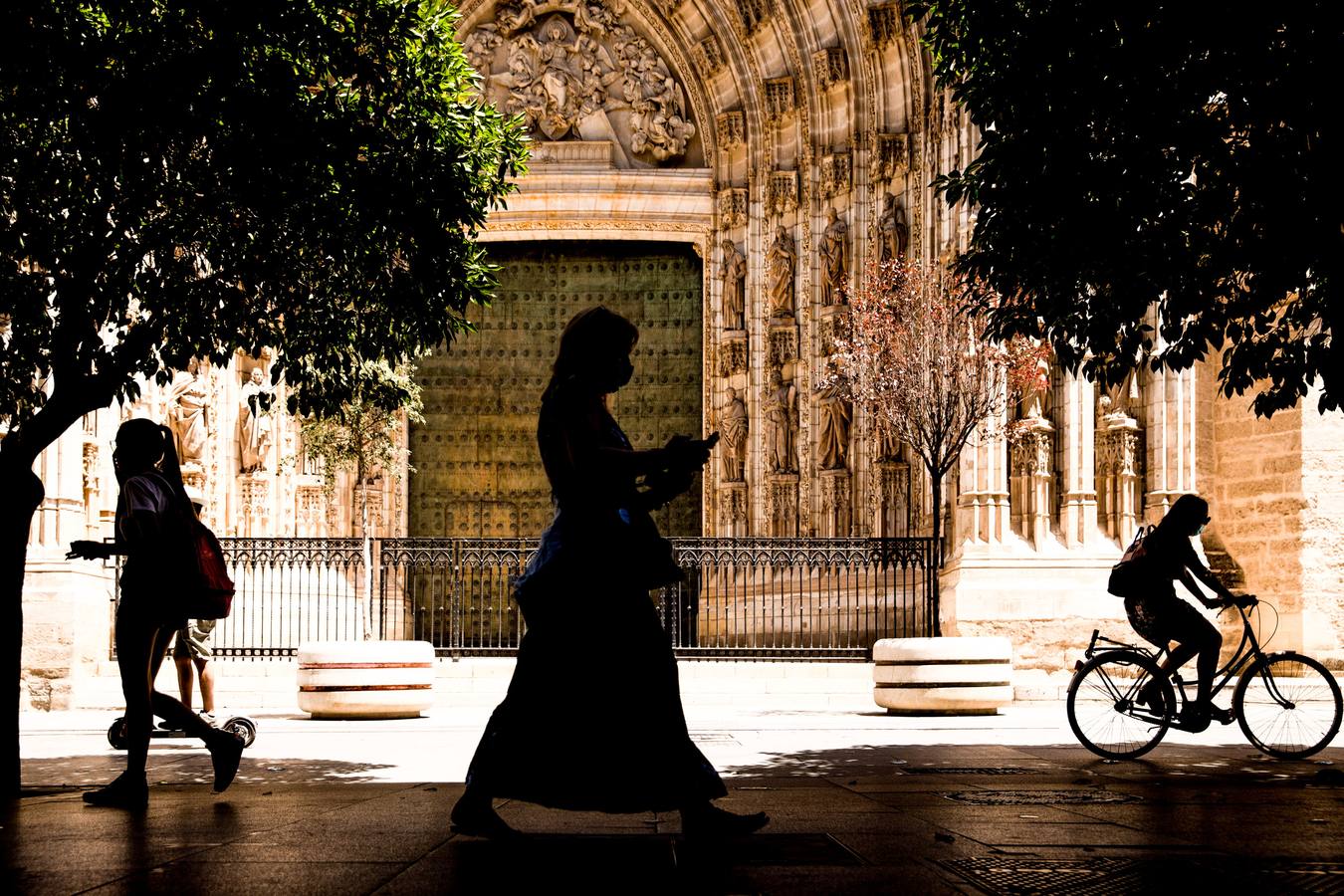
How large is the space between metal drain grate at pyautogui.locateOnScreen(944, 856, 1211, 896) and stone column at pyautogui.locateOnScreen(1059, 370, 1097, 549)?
12.6 meters

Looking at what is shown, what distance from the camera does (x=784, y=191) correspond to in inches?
912

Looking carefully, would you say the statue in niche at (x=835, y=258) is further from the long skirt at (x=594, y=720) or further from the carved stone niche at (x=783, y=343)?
the long skirt at (x=594, y=720)

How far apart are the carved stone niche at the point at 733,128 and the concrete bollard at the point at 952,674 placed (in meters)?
12.3

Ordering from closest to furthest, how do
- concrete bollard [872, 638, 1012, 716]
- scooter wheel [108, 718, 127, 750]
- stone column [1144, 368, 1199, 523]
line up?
1. scooter wheel [108, 718, 127, 750]
2. concrete bollard [872, 638, 1012, 716]
3. stone column [1144, 368, 1199, 523]

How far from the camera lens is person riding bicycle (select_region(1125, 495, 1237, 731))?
28.8 feet

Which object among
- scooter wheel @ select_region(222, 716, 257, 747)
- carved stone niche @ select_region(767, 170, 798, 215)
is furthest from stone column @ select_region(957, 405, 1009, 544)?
scooter wheel @ select_region(222, 716, 257, 747)

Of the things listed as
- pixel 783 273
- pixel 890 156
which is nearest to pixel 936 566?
pixel 890 156

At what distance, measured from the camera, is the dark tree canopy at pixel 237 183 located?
718cm

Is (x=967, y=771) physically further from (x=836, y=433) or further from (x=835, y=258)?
(x=835, y=258)

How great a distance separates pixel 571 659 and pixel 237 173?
4204mm

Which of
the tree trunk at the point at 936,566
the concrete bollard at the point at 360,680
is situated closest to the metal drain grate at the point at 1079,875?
the concrete bollard at the point at 360,680

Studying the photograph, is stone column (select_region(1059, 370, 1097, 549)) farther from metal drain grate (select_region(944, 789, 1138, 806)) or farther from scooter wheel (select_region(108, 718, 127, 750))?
scooter wheel (select_region(108, 718, 127, 750))

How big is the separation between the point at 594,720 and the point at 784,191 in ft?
64.0

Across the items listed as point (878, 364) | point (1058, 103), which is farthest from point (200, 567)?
point (878, 364)
